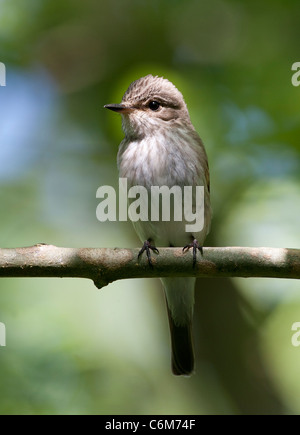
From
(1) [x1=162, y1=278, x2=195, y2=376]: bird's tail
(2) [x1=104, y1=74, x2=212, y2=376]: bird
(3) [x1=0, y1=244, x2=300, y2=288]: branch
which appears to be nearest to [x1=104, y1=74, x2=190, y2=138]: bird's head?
(2) [x1=104, y1=74, x2=212, y2=376]: bird

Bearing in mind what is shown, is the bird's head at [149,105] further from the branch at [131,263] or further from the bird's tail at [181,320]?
the branch at [131,263]

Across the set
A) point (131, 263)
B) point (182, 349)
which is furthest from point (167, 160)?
point (182, 349)

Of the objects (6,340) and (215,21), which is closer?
(6,340)

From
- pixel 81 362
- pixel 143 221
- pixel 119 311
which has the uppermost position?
pixel 143 221

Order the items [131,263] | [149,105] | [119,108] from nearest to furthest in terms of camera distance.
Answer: [131,263]
[119,108]
[149,105]

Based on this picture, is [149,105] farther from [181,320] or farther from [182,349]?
[182,349]

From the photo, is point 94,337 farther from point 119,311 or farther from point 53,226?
point 53,226

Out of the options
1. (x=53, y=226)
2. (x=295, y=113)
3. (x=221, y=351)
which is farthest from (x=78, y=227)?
(x=295, y=113)

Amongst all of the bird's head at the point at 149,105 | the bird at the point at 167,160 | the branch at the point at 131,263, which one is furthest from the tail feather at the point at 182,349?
the branch at the point at 131,263
